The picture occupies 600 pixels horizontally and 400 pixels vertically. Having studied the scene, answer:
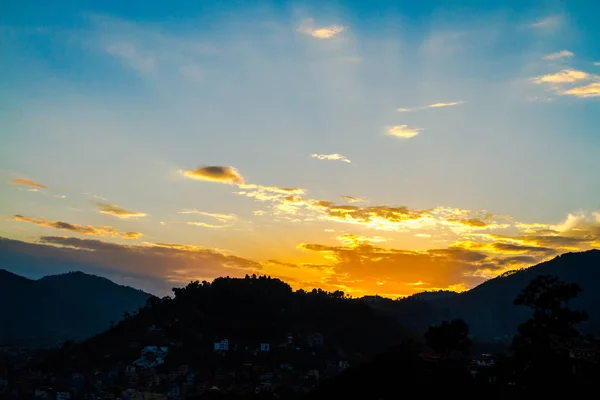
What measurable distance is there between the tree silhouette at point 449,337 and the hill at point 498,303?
78.0 m

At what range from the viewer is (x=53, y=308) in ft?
519

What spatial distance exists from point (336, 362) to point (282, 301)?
24.6 metres

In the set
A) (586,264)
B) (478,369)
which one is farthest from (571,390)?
(586,264)

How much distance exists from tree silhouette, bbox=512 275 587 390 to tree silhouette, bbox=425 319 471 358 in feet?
14.7

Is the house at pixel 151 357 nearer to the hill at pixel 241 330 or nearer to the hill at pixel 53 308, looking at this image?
the hill at pixel 241 330

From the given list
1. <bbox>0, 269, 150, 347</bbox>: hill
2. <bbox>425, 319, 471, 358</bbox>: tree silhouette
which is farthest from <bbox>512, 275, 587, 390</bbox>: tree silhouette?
<bbox>0, 269, 150, 347</bbox>: hill

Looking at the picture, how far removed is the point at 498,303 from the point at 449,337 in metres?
111

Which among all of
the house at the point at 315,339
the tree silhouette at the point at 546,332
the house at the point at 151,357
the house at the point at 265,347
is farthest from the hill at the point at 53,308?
the tree silhouette at the point at 546,332

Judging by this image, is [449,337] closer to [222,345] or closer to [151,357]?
[222,345]

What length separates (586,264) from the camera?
410ft

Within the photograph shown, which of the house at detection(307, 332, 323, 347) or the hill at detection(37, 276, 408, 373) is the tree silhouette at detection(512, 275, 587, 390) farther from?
the house at detection(307, 332, 323, 347)

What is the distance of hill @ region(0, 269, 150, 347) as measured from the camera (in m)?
143

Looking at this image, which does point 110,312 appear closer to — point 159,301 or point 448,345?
point 159,301

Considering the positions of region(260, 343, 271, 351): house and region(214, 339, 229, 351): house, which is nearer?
region(214, 339, 229, 351): house
